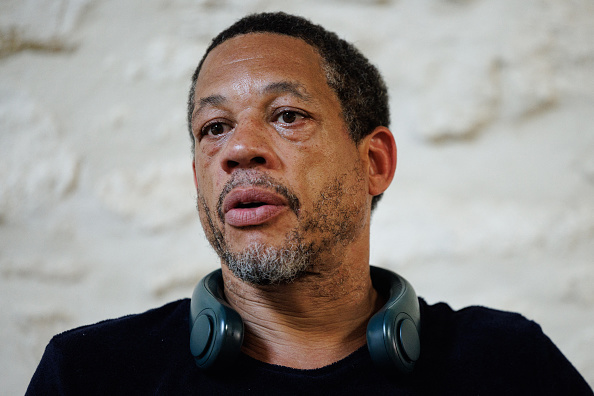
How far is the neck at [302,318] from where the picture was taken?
113 cm

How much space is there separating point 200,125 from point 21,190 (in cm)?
68

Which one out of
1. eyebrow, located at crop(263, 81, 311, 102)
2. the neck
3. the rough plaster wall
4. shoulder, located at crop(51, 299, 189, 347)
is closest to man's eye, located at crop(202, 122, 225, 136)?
eyebrow, located at crop(263, 81, 311, 102)

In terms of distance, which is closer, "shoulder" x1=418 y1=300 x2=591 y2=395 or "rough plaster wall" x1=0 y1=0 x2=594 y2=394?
"shoulder" x1=418 y1=300 x2=591 y2=395

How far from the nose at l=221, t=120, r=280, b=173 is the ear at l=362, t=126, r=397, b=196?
0.26 meters

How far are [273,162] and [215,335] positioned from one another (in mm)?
311

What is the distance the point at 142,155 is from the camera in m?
1.64

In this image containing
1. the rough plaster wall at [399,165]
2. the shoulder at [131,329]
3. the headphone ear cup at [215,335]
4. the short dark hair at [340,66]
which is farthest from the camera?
the rough plaster wall at [399,165]

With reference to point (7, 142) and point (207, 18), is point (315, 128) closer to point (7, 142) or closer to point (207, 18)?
point (207, 18)

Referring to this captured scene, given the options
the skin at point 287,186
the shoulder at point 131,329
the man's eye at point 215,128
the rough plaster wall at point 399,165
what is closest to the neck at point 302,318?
the skin at point 287,186

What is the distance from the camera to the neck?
1132 millimetres

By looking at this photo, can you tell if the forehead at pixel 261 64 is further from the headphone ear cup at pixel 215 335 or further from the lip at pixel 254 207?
the headphone ear cup at pixel 215 335

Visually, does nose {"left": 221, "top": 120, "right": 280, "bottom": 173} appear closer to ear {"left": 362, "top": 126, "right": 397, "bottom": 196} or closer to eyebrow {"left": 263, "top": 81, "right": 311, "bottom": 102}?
eyebrow {"left": 263, "top": 81, "right": 311, "bottom": 102}

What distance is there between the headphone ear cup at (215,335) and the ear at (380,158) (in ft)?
1.31

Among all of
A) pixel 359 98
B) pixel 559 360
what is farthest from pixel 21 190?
pixel 559 360
